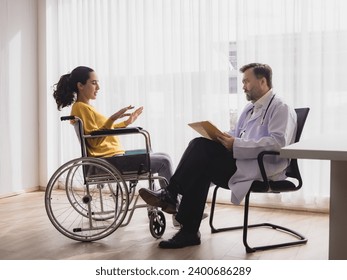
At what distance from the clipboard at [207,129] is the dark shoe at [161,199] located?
1.24 feet

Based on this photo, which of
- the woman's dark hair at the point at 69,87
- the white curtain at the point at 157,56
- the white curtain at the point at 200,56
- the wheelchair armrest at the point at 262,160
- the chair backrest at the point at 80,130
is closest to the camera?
the wheelchair armrest at the point at 262,160

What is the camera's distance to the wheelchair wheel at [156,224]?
2.51 meters

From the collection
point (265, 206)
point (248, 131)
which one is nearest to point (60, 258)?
point (248, 131)

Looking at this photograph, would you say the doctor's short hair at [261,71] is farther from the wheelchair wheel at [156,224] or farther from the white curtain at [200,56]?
the wheelchair wheel at [156,224]

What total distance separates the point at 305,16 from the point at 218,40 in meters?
0.67

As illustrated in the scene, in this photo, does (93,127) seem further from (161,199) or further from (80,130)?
(161,199)

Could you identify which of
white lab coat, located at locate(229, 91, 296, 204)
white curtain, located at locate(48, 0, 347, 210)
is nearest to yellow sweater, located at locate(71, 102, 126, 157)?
white lab coat, located at locate(229, 91, 296, 204)

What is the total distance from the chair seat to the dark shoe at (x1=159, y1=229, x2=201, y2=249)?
427 mm

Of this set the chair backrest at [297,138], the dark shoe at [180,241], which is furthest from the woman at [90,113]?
the chair backrest at [297,138]

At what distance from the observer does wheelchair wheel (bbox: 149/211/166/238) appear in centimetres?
251

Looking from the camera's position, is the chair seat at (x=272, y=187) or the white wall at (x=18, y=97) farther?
the white wall at (x=18, y=97)

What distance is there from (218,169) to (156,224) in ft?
1.64

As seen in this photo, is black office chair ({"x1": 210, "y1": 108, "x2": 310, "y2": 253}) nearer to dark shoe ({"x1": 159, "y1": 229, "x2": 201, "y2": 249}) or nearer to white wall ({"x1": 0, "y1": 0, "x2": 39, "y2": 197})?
dark shoe ({"x1": 159, "y1": 229, "x2": 201, "y2": 249})
